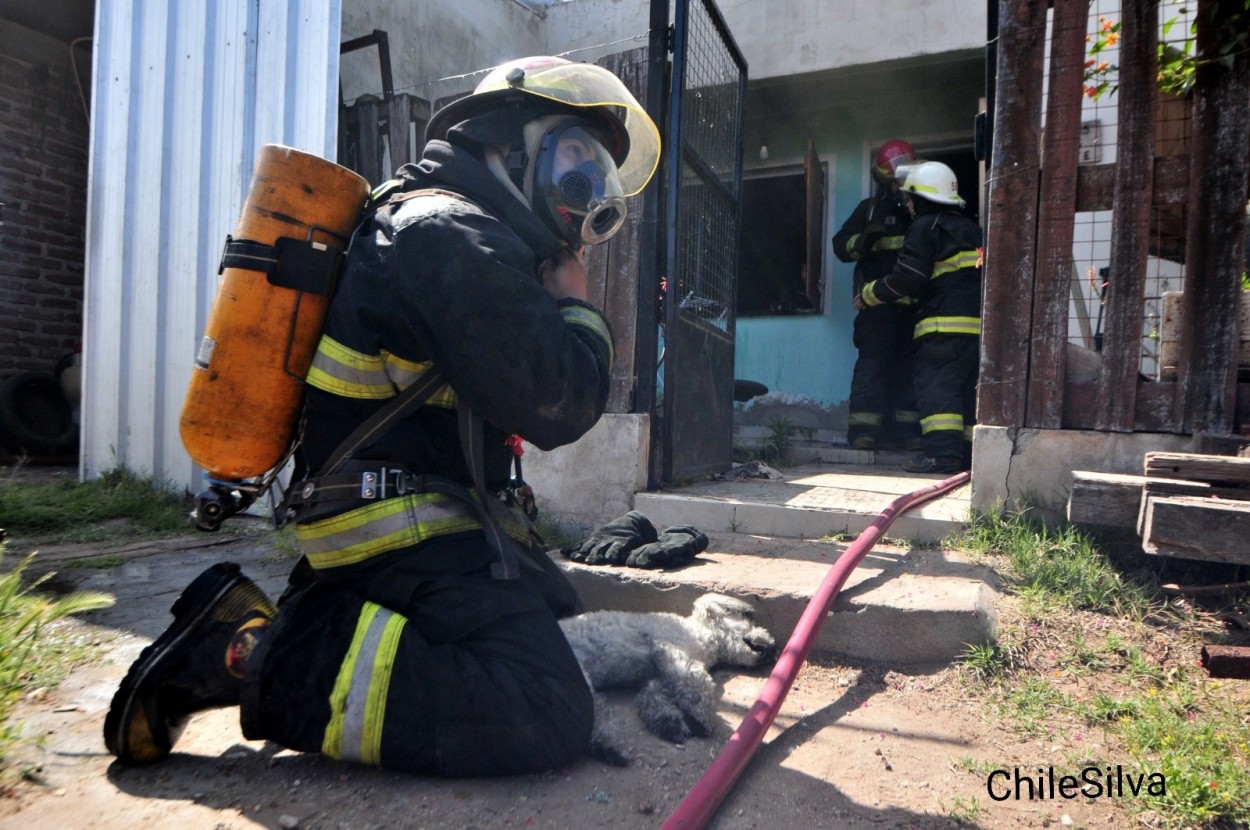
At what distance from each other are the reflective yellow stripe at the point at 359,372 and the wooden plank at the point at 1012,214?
255 cm

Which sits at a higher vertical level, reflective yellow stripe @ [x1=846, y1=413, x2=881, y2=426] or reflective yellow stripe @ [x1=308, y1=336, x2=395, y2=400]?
reflective yellow stripe @ [x1=308, y1=336, x2=395, y2=400]

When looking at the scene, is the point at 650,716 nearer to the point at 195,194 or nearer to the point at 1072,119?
the point at 1072,119

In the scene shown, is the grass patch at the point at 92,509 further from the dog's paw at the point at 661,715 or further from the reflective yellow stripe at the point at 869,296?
the reflective yellow stripe at the point at 869,296

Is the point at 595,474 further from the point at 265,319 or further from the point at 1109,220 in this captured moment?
the point at 1109,220

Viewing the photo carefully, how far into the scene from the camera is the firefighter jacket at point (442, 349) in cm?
180

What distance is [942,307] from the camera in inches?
209

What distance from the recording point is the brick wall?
660 centimetres

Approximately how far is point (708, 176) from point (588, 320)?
9.90 feet

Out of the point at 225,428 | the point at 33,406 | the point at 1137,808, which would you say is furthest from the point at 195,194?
the point at 1137,808

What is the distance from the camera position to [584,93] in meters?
2.16

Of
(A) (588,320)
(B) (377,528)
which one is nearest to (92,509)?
(B) (377,528)

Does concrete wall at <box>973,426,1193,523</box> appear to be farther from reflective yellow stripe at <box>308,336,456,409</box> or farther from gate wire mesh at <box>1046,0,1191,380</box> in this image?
reflective yellow stripe at <box>308,336,456,409</box>

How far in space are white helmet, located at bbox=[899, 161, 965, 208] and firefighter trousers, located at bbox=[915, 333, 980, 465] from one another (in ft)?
3.17

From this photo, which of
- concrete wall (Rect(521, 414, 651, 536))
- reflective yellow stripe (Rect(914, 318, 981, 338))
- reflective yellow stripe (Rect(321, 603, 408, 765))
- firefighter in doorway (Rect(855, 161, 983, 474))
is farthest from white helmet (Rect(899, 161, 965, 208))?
reflective yellow stripe (Rect(321, 603, 408, 765))
